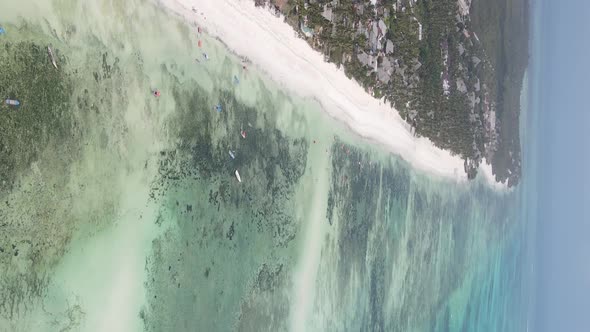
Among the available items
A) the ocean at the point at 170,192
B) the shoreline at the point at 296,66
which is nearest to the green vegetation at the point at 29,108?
the ocean at the point at 170,192

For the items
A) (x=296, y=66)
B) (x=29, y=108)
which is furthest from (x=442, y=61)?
(x=29, y=108)

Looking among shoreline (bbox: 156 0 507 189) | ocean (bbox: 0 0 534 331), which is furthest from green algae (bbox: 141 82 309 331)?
shoreline (bbox: 156 0 507 189)

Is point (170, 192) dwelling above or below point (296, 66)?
below

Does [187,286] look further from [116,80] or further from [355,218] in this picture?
[355,218]

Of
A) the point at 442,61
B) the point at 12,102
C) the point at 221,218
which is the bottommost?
the point at 221,218

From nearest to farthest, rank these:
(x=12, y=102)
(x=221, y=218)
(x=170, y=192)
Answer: (x=12, y=102) → (x=170, y=192) → (x=221, y=218)

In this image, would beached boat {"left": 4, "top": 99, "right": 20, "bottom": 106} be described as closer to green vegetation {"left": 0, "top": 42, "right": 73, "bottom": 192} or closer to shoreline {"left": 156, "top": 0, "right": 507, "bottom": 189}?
green vegetation {"left": 0, "top": 42, "right": 73, "bottom": 192}

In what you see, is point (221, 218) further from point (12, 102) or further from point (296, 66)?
point (12, 102)
